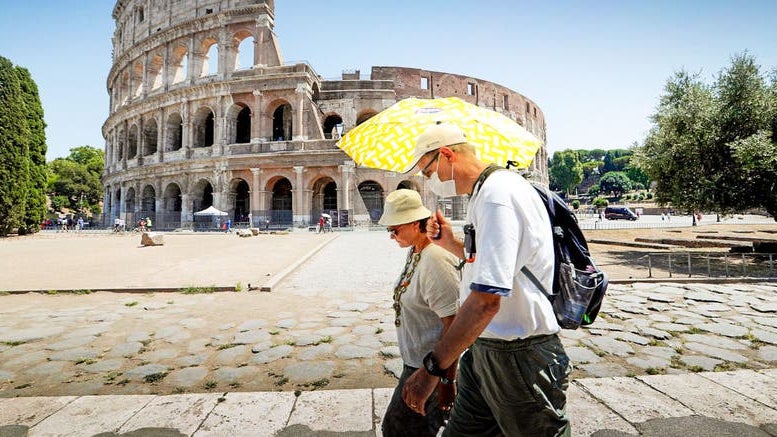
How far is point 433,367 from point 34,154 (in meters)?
33.1

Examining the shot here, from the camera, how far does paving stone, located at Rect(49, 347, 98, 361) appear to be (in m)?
3.55

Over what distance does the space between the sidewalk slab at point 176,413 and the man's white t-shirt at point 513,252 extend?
7.14ft

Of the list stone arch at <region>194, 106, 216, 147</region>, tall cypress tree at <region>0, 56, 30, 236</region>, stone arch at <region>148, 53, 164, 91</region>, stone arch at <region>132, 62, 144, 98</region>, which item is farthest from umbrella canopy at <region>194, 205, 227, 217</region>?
stone arch at <region>132, 62, 144, 98</region>

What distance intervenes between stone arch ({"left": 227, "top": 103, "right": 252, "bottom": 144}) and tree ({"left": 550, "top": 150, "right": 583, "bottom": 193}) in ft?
195

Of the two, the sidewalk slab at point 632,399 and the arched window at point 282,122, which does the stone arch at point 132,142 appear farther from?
the sidewalk slab at point 632,399

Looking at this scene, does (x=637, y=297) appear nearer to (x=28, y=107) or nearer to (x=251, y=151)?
(x=251, y=151)

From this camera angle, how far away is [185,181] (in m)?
28.1

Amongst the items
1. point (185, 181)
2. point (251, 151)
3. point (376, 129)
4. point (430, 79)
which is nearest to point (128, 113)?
point (185, 181)

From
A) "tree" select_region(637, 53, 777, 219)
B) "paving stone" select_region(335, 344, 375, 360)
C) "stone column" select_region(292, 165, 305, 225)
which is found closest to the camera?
"paving stone" select_region(335, 344, 375, 360)

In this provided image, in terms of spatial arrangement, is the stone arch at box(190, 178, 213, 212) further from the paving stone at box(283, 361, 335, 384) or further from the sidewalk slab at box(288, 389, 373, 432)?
the sidewalk slab at box(288, 389, 373, 432)

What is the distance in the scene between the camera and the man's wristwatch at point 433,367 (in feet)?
4.12

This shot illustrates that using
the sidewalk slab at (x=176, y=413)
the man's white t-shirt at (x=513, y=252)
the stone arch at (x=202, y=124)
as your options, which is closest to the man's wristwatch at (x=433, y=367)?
the man's white t-shirt at (x=513, y=252)

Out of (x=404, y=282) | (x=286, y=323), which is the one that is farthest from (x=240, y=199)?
(x=404, y=282)

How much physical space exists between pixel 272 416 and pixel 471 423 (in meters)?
1.59
